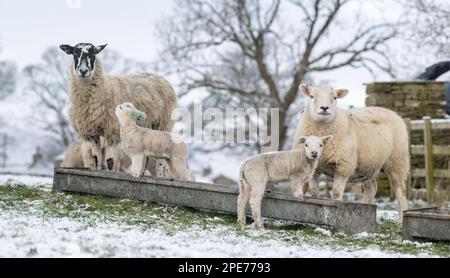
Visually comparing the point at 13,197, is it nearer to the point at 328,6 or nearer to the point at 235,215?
the point at 235,215

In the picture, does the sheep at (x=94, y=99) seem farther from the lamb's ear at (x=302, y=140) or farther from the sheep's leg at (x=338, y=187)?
the sheep's leg at (x=338, y=187)

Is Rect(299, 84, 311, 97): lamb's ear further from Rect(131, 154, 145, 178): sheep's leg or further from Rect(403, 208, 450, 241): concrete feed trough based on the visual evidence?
Rect(131, 154, 145, 178): sheep's leg

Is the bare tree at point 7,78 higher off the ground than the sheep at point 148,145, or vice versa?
the bare tree at point 7,78

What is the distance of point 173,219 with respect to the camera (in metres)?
9.49

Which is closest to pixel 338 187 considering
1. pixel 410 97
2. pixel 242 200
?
pixel 242 200

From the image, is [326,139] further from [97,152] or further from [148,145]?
[97,152]

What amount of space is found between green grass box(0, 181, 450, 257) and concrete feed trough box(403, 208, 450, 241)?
11cm

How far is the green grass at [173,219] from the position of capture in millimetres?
8359

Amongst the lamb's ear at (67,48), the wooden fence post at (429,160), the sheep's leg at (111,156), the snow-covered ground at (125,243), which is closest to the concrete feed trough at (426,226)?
the snow-covered ground at (125,243)

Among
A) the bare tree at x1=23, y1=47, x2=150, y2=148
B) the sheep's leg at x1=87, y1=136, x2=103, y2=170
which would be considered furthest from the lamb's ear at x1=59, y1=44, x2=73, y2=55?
the bare tree at x1=23, y1=47, x2=150, y2=148

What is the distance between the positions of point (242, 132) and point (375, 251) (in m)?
20.4

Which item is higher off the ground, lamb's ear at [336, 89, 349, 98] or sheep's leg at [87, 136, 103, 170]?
lamb's ear at [336, 89, 349, 98]

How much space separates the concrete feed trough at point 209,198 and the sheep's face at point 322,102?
1.30m

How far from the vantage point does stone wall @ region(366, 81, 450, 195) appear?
18.7 m
